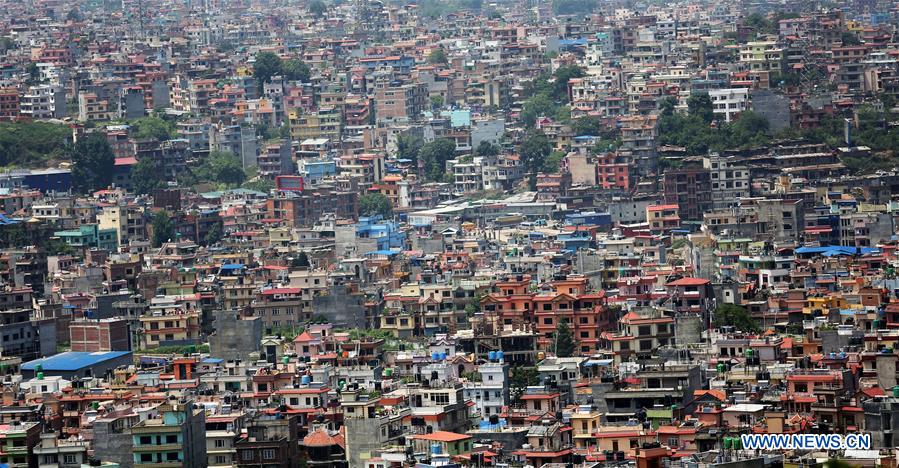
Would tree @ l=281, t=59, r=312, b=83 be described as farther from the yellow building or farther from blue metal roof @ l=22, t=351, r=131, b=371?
blue metal roof @ l=22, t=351, r=131, b=371

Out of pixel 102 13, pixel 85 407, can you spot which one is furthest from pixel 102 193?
pixel 102 13

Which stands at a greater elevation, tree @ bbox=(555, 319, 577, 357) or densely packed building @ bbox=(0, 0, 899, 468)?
densely packed building @ bbox=(0, 0, 899, 468)

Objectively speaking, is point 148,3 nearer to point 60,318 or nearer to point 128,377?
point 60,318

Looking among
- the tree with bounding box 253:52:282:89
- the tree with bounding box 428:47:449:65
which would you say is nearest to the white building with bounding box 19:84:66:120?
the tree with bounding box 253:52:282:89

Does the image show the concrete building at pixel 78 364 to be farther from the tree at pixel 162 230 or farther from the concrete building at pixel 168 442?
the tree at pixel 162 230

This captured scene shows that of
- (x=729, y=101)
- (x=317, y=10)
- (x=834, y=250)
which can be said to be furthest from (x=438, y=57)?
(x=834, y=250)

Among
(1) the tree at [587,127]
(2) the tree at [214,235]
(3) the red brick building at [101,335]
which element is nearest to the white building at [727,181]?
(1) the tree at [587,127]
